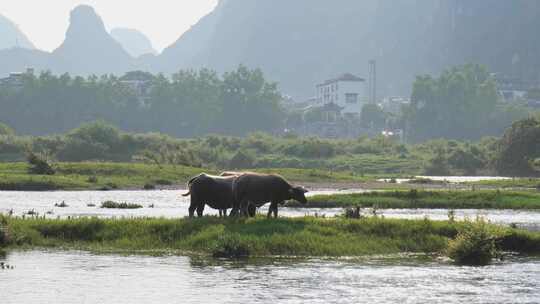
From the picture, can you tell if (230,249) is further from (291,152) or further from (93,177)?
(291,152)

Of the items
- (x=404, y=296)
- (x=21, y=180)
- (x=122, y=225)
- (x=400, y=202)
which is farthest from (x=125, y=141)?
(x=404, y=296)

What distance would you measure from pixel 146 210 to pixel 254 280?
27.2 meters

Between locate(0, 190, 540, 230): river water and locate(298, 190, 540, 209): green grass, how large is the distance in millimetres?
2284

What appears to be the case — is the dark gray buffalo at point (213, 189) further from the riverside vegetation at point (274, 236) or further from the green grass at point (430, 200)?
the green grass at point (430, 200)

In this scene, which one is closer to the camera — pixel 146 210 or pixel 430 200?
pixel 146 210

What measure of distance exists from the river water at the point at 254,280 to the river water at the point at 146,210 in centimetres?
1148

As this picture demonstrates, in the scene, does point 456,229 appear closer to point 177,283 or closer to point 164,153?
point 177,283

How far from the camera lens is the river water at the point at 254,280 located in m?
26.4

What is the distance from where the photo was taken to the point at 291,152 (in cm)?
15525

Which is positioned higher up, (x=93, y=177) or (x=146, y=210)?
(x=93, y=177)

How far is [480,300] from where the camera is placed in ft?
86.1

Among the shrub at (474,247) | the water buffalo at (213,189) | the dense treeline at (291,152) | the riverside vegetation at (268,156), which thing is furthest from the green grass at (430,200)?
the dense treeline at (291,152)

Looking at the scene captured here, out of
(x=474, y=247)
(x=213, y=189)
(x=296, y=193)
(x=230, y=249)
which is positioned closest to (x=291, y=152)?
(x=213, y=189)

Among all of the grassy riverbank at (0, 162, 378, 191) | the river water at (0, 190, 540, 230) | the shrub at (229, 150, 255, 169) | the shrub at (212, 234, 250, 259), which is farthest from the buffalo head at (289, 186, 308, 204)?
the shrub at (229, 150, 255, 169)
